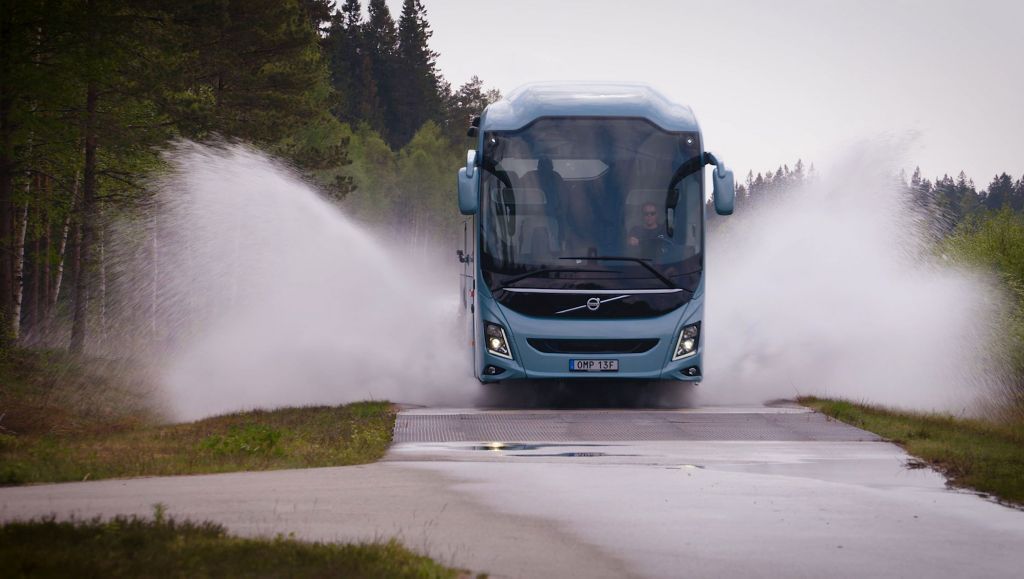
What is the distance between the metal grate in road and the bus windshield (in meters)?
1.76

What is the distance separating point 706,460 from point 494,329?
5.15m

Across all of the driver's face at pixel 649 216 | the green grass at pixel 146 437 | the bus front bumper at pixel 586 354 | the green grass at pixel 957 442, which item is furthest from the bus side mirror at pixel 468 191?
the green grass at pixel 957 442

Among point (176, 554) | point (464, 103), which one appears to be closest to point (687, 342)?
point (176, 554)

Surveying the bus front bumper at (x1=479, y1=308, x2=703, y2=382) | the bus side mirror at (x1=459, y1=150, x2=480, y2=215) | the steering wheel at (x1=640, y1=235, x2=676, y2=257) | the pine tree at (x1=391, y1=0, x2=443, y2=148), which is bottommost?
the bus front bumper at (x1=479, y1=308, x2=703, y2=382)

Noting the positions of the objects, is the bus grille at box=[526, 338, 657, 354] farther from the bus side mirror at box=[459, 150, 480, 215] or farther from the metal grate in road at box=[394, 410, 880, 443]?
the bus side mirror at box=[459, 150, 480, 215]

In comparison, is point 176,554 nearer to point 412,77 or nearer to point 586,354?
point 586,354

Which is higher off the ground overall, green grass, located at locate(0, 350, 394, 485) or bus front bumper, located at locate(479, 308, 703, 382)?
bus front bumper, located at locate(479, 308, 703, 382)

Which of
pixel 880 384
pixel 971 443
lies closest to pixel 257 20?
pixel 880 384

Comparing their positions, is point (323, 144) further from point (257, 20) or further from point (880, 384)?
point (880, 384)

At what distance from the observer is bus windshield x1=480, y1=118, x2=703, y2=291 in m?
18.7

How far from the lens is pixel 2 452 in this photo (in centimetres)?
1622

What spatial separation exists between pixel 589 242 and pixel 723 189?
1.90m

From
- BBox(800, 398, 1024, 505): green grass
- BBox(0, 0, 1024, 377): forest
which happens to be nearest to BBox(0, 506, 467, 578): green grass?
BBox(800, 398, 1024, 505): green grass

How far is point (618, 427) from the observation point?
17219 mm
